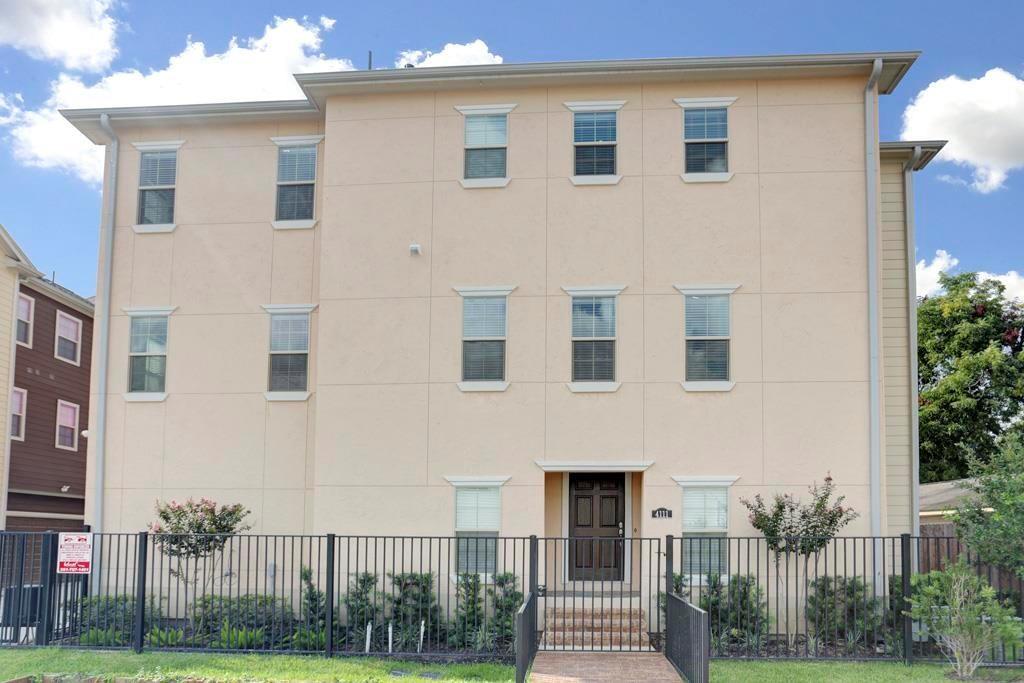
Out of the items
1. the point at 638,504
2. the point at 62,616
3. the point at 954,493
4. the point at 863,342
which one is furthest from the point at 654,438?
the point at 954,493

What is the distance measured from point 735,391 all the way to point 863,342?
2138 mm

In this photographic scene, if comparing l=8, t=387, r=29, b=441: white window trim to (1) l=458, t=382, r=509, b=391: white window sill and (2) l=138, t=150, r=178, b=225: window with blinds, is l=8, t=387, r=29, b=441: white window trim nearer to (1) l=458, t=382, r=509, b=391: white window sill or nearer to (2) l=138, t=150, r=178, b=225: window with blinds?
(2) l=138, t=150, r=178, b=225: window with blinds

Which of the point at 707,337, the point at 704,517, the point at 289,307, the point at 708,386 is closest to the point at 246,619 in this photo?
the point at 289,307

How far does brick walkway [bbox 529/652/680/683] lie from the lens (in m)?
12.1

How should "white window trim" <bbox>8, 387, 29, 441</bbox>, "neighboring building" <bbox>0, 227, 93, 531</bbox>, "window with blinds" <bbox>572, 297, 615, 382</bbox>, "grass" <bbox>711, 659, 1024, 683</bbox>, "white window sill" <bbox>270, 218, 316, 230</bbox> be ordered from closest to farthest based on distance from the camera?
"grass" <bbox>711, 659, 1024, 683</bbox>
"window with blinds" <bbox>572, 297, 615, 382</bbox>
"white window sill" <bbox>270, 218, 316, 230</bbox>
"neighboring building" <bbox>0, 227, 93, 531</bbox>
"white window trim" <bbox>8, 387, 29, 441</bbox>

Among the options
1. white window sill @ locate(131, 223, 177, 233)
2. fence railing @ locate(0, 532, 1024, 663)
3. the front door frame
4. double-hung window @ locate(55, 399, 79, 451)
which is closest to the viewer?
fence railing @ locate(0, 532, 1024, 663)

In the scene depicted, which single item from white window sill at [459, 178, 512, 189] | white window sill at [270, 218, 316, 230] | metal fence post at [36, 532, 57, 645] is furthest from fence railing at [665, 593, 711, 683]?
white window sill at [270, 218, 316, 230]

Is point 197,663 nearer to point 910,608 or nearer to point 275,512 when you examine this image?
point 275,512

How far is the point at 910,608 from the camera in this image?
13312mm

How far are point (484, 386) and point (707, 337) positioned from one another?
3678 mm

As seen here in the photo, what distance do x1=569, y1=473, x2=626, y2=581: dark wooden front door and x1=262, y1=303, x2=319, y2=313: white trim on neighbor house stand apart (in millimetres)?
5404

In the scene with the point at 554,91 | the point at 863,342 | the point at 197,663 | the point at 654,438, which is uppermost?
the point at 554,91

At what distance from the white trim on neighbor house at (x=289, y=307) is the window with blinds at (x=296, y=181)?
5.10ft

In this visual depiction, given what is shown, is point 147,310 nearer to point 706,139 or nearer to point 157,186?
point 157,186
